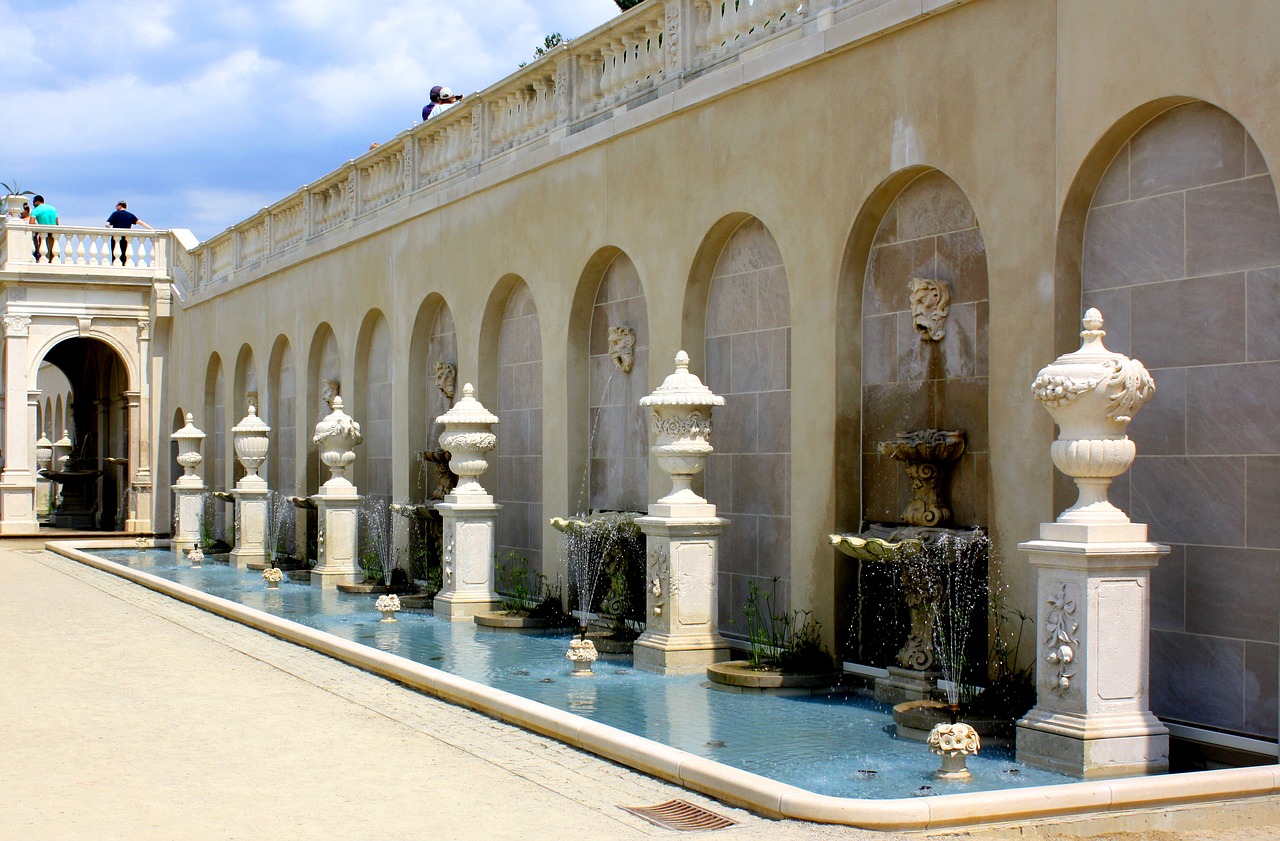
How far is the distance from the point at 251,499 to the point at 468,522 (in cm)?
945

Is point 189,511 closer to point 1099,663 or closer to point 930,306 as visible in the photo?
point 930,306

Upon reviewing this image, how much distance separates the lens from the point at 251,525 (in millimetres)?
24422

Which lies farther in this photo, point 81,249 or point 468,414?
point 81,249

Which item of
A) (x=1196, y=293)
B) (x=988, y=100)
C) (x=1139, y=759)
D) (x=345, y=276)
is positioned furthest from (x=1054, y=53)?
(x=345, y=276)

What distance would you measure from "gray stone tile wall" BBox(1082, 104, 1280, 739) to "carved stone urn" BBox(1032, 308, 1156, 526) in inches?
35.4

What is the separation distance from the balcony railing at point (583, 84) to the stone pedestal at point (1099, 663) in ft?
15.1

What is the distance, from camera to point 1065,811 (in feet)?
23.2

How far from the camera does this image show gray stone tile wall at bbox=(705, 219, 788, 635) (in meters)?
13.2

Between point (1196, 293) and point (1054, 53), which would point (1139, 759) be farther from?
point (1054, 53)

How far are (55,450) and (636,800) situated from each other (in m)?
51.2

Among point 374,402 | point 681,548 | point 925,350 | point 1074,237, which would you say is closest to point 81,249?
point 374,402

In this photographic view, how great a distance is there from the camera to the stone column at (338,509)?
20.2 meters

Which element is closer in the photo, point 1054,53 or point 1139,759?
point 1139,759

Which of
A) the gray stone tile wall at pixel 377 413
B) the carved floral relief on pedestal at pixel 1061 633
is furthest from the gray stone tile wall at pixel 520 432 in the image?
the carved floral relief on pedestal at pixel 1061 633
